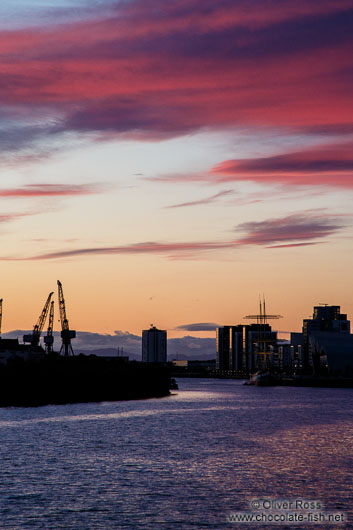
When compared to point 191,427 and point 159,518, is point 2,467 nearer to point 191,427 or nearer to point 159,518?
point 159,518

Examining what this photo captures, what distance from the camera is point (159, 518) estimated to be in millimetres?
52969

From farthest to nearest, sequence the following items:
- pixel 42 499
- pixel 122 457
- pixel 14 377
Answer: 1. pixel 14 377
2. pixel 122 457
3. pixel 42 499

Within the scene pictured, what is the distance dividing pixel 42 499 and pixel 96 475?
12544mm

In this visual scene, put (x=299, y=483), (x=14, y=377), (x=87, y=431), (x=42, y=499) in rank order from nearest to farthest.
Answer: (x=42, y=499), (x=299, y=483), (x=87, y=431), (x=14, y=377)

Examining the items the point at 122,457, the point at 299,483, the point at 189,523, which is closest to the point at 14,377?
the point at 122,457

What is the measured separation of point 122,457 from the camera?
8300 centimetres

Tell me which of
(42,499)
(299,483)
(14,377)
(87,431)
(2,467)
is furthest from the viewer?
(14,377)

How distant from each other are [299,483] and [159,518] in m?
19.8

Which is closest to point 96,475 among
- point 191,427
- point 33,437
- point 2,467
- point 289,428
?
point 2,467

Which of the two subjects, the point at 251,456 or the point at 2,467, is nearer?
the point at 2,467

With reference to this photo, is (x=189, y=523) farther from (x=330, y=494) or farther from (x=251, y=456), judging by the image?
(x=251, y=456)

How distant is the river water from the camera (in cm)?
5400

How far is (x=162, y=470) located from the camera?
243ft

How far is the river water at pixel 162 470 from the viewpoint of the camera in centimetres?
5400
